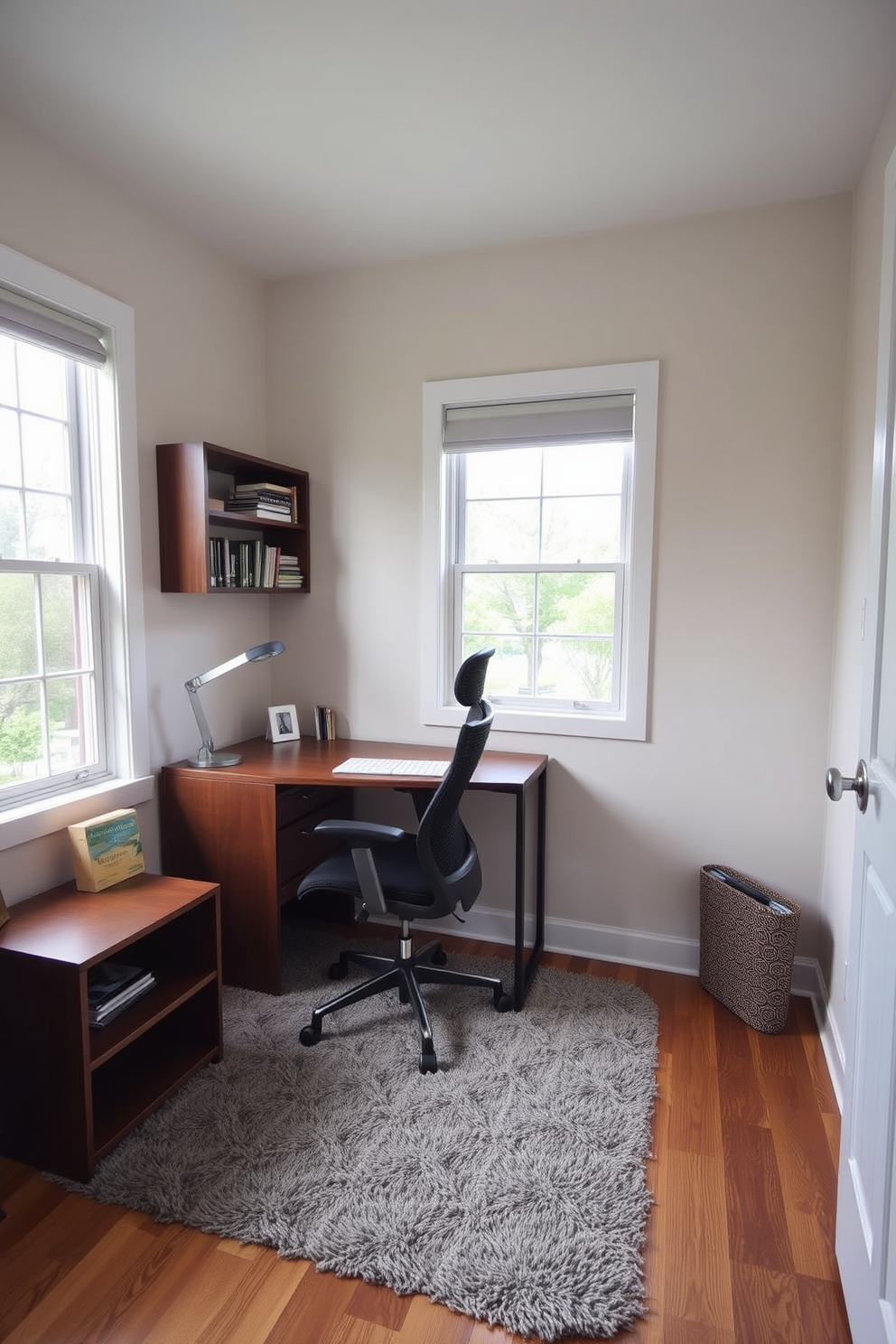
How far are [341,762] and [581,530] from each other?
4.25 ft

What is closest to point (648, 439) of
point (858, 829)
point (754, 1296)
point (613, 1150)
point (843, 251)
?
point (843, 251)

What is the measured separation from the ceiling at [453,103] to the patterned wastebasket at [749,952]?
233 cm

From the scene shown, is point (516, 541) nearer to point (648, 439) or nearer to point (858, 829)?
point (648, 439)

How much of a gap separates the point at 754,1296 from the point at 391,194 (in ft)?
10.3

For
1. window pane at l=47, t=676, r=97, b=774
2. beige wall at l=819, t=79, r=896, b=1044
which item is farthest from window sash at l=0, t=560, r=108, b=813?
beige wall at l=819, t=79, r=896, b=1044

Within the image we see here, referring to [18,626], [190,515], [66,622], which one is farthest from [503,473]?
[18,626]

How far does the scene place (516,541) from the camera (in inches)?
118

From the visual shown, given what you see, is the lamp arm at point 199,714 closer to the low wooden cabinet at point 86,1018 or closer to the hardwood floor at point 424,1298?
the low wooden cabinet at point 86,1018

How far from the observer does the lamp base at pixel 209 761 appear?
8.89ft

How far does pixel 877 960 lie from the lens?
1302mm

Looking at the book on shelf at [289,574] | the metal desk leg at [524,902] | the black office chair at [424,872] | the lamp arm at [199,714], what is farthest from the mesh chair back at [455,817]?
the book on shelf at [289,574]

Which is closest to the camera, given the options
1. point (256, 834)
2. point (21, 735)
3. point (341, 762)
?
point (21, 735)

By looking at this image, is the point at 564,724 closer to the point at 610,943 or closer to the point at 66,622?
the point at 610,943

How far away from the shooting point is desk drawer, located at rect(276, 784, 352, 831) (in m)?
2.61
